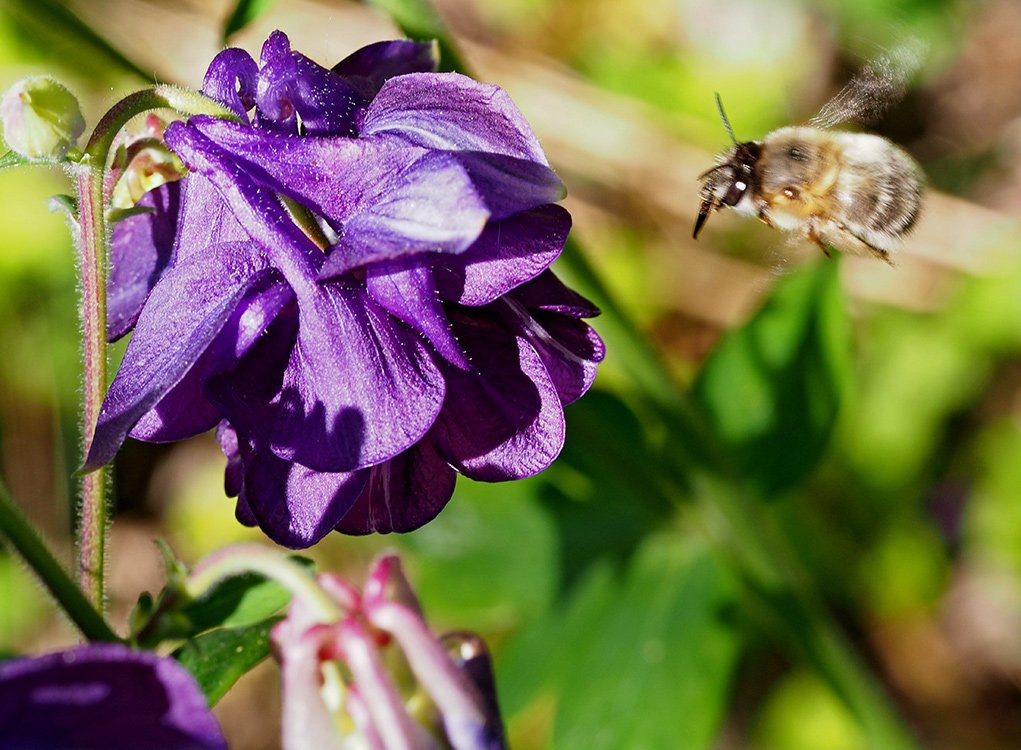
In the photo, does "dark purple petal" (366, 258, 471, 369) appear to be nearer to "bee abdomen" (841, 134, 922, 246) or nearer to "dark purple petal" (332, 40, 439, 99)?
"dark purple petal" (332, 40, 439, 99)

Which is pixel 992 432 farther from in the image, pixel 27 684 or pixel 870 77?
pixel 27 684

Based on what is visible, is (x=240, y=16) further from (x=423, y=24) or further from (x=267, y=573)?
(x=267, y=573)

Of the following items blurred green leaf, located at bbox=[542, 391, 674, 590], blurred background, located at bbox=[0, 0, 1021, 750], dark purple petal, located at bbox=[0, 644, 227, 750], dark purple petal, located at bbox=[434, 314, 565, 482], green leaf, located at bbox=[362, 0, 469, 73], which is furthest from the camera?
blurred background, located at bbox=[0, 0, 1021, 750]

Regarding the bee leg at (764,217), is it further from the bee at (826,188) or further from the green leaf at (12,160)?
the green leaf at (12,160)

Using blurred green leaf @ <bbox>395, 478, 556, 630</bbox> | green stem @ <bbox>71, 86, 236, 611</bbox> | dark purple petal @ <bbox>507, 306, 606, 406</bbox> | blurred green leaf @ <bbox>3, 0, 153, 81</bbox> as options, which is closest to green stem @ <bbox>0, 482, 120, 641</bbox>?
green stem @ <bbox>71, 86, 236, 611</bbox>

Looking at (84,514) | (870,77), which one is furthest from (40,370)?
(870,77)

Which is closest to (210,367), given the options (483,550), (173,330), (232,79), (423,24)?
(173,330)

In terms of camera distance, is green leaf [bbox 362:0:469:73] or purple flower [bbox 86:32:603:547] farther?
green leaf [bbox 362:0:469:73]
